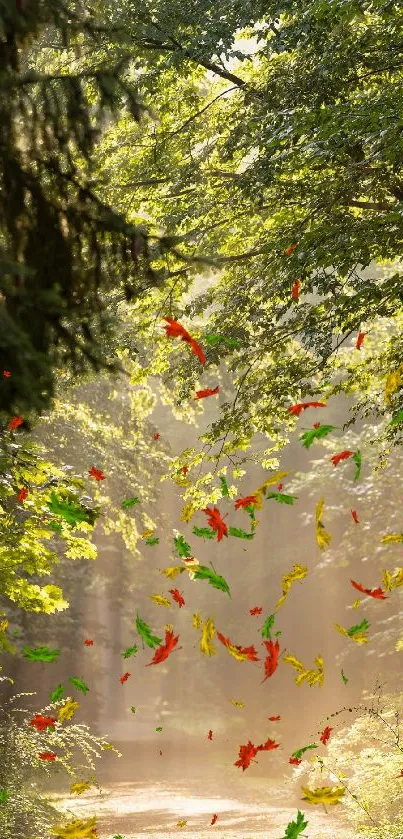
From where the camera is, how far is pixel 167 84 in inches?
383

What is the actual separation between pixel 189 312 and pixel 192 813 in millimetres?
13433

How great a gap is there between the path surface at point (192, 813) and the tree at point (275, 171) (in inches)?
320

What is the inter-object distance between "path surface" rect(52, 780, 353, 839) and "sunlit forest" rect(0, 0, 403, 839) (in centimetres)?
15

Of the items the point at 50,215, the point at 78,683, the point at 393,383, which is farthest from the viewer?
the point at 78,683

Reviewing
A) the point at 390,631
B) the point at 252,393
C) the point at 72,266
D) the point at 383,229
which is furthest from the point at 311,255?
the point at 390,631

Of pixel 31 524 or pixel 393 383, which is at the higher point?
pixel 393 383

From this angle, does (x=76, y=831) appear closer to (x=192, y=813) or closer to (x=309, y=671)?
(x=309, y=671)

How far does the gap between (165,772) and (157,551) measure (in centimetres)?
1193

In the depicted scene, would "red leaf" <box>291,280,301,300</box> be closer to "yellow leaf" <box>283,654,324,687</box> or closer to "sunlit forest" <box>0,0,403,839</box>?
"sunlit forest" <box>0,0,403,839</box>

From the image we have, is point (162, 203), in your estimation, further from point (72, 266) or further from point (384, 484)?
point (384, 484)

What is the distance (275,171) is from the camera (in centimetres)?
806

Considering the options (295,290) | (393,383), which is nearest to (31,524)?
(295,290)

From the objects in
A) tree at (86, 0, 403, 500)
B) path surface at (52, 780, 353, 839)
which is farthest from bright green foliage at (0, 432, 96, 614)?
path surface at (52, 780, 353, 839)

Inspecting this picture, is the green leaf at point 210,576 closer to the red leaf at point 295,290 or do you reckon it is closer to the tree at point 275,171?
the tree at point 275,171
